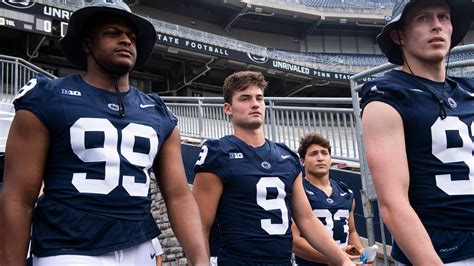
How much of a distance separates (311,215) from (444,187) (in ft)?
4.49

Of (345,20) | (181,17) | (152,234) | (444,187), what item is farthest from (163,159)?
(345,20)

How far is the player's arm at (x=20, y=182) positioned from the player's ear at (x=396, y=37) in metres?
1.58

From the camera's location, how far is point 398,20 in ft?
7.21

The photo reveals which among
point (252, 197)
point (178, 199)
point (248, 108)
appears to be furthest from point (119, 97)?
→ point (248, 108)

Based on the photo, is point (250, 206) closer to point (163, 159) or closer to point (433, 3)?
point (163, 159)

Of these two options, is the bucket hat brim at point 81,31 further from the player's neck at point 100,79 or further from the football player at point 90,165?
the player's neck at point 100,79

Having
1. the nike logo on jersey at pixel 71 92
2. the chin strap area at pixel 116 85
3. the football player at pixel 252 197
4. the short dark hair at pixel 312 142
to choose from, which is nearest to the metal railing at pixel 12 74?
the short dark hair at pixel 312 142

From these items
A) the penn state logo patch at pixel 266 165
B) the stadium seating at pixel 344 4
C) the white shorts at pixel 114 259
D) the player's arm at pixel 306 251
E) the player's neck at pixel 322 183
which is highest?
the stadium seating at pixel 344 4

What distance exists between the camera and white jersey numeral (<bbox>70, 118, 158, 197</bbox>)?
200cm

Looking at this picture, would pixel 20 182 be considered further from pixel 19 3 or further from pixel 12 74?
pixel 19 3

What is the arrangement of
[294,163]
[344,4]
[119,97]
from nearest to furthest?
[119,97] < [294,163] < [344,4]

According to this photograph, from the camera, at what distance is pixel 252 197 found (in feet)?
10.1

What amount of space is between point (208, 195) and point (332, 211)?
1.44m

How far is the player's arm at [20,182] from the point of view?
74.8 inches
